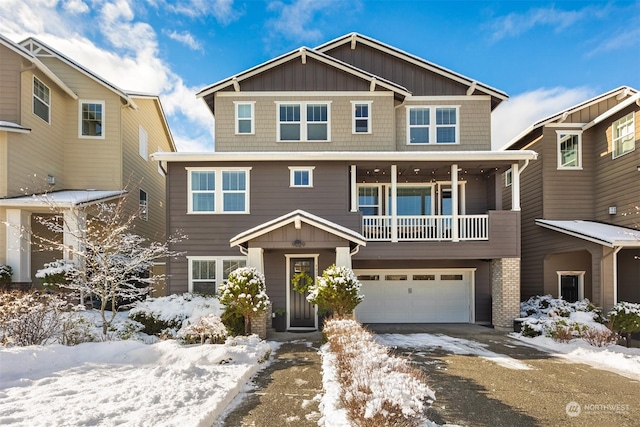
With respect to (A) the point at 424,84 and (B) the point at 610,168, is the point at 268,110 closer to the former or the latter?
(A) the point at 424,84

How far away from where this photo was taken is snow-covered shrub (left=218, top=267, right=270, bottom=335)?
9.18m

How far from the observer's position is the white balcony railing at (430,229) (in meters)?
11.8

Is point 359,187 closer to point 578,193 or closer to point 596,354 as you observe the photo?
point 596,354

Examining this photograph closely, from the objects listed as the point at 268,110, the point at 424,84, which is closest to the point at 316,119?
the point at 268,110

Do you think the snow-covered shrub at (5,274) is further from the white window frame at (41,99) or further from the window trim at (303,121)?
the window trim at (303,121)

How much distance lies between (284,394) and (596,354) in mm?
7860

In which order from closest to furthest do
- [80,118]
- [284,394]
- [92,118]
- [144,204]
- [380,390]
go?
[380,390] < [284,394] < [80,118] < [92,118] < [144,204]

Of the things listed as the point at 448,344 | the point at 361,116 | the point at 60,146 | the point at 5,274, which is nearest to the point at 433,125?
the point at 361,116

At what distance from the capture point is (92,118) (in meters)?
15.0

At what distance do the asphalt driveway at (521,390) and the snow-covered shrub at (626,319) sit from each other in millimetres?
2734

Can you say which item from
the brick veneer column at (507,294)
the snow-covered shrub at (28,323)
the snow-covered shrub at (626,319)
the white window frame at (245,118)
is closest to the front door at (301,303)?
the white window frame at (245,118)

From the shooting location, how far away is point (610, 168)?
43.1 ft

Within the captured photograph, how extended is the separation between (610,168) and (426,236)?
7890mm

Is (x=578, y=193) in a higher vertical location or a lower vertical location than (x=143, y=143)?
lower
